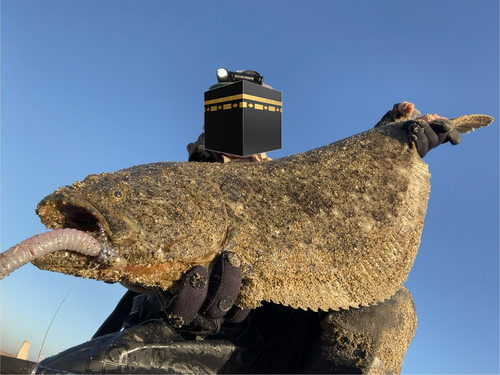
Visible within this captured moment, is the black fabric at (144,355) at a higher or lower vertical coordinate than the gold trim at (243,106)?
lower

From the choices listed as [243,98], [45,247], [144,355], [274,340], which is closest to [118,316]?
[144,355]

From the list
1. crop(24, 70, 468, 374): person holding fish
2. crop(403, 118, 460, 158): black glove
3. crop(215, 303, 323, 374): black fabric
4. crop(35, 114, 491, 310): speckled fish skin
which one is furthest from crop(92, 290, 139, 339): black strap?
crop(403, 118, 460, 158): black glove

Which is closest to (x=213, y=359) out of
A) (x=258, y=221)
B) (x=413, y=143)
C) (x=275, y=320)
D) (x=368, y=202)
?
(x=275, y=320)

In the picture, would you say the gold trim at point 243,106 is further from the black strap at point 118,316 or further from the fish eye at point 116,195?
the black strap at point 118,316

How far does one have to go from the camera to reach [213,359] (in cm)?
211

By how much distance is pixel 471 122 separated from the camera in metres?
2.70

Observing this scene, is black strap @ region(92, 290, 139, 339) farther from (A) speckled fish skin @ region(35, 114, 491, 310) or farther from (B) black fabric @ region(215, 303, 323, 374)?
(A) speckled fish skin @ region(35, 114, 491, 310)

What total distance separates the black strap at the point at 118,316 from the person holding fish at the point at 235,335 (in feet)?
0.76

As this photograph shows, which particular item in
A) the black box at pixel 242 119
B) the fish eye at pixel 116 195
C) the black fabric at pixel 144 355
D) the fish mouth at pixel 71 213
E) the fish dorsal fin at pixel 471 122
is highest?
the fish dorsal fin at pixel 471 122

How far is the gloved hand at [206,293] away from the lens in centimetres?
168

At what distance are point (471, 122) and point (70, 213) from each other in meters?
2.65

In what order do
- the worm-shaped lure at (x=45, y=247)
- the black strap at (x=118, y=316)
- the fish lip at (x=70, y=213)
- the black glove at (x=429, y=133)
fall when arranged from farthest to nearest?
the black strap at (x=118, y=316), the black glove at (x=429, y=133), the fish lip at (x=70, y=213), the worm-shaped lure at (x=45, y=247)

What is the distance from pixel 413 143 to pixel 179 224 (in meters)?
1.60

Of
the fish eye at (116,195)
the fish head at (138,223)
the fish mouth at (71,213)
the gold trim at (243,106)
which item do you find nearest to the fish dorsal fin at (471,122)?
the gold trim at (243,106)
